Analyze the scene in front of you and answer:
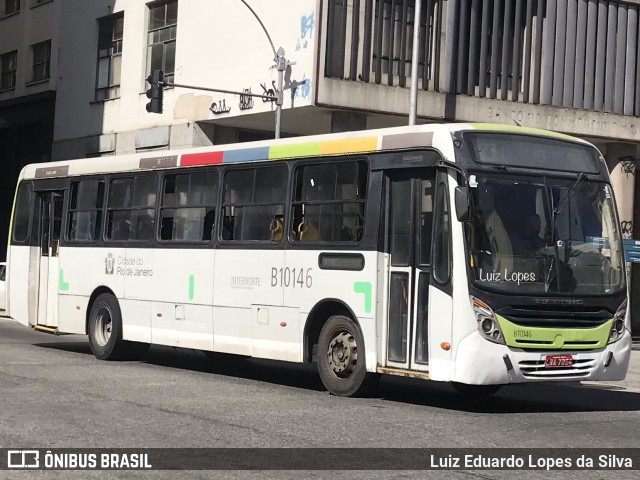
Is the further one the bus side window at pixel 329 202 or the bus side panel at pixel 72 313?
the bus side panel at pixel 72 313

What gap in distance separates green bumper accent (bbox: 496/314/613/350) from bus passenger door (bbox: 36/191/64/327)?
29.4ft

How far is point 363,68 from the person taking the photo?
3144cm

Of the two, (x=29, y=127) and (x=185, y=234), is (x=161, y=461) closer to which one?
(x=185, y=234)

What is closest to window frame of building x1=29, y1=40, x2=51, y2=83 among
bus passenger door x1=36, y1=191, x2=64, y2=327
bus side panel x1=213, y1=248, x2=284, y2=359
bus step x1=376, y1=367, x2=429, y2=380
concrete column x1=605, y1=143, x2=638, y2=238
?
concrete column x1=605, y1=143, x2=638, y2=238

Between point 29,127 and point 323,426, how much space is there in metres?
36.8

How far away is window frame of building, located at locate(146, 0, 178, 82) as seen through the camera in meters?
37.0

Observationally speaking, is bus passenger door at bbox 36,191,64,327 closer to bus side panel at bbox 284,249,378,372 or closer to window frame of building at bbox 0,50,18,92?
bus side panel at bbox 284,249,378,372

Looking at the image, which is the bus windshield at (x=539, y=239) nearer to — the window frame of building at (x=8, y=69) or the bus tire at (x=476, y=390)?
the bus tire at (x=476, y=390)

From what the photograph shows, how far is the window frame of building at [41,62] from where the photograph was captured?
4441 centimetres

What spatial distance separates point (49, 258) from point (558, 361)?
9528mm

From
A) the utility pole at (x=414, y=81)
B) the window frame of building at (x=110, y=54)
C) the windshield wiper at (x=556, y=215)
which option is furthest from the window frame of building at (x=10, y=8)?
the windshield wiper at (x=556, y=215)

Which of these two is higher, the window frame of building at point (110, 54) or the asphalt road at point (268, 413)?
the window frame of building at point (110, 54)

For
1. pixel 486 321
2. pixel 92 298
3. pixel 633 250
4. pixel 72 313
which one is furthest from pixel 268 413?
pixel 633 250

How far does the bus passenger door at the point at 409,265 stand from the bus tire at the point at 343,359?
45 cm
